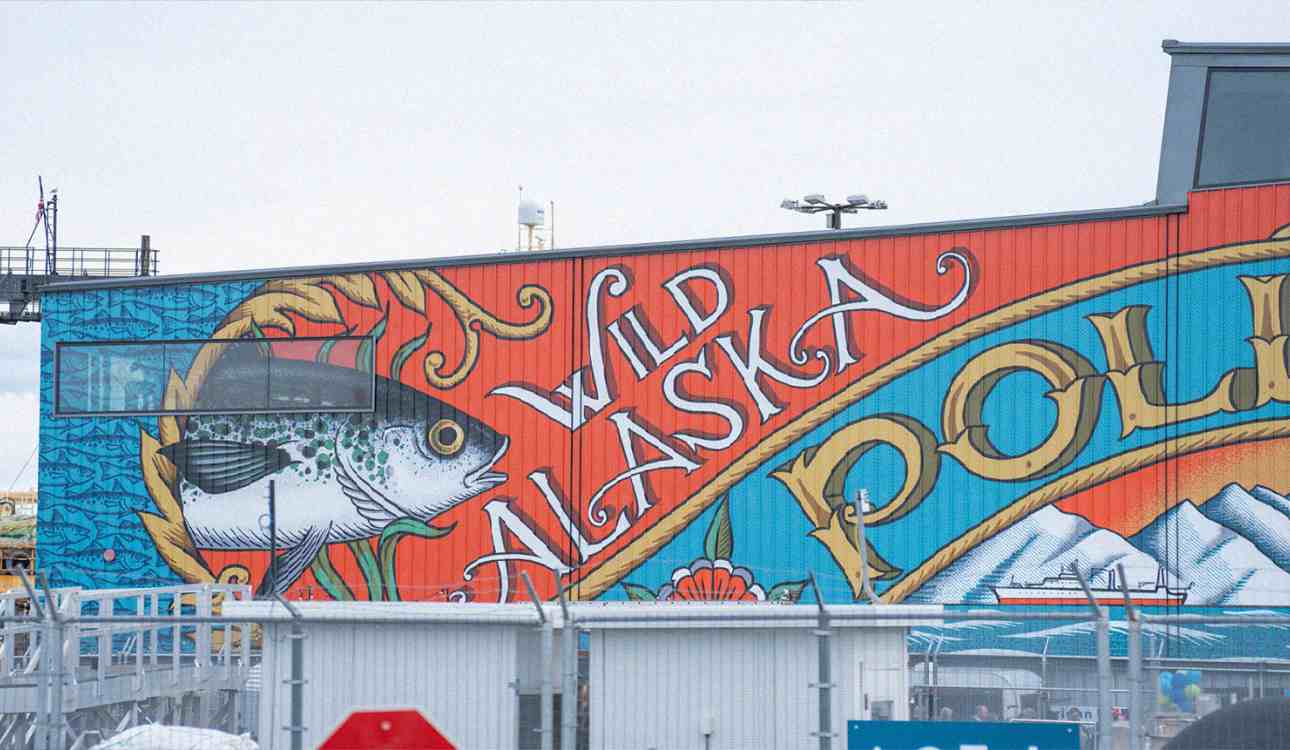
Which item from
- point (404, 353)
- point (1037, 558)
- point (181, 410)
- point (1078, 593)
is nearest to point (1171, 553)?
point (1078, 593)

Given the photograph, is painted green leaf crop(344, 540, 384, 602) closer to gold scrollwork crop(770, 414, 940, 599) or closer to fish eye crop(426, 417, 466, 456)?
fish eye crop(426, 417, 466, 456)

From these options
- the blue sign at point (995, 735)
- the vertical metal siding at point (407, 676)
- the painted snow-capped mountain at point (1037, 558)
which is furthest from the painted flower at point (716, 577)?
the blue sign at point (995, 735)

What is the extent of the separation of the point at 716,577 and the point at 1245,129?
30.3 ft

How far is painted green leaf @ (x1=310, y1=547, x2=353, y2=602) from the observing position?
22594 mm

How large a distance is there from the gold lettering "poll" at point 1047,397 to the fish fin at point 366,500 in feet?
19.7

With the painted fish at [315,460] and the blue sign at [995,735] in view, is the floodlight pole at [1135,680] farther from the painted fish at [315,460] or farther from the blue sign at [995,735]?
the painted fish at [315,460]

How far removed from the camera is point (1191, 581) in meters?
18.8

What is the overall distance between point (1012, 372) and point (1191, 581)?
3.44 metres

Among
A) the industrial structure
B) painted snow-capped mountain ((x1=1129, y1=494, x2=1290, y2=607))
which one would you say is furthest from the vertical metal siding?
painted snow-capped mountain ((x1=1129, y1=494, x2=1290, y2=607))

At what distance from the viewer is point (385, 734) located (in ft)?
33.9

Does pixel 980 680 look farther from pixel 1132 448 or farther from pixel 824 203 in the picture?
pixel 824 203

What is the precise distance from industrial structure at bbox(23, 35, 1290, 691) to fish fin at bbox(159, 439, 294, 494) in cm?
5

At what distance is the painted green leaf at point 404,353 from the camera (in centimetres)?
2261

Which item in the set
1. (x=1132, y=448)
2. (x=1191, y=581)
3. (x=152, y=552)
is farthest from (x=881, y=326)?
(x=152, y=552)
